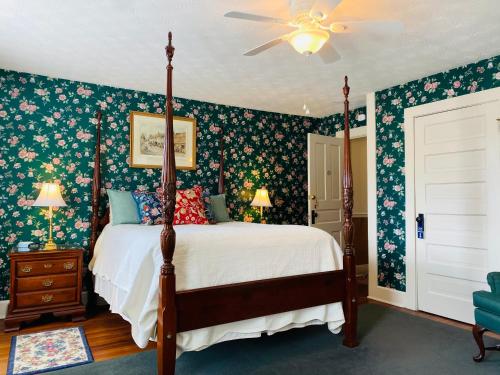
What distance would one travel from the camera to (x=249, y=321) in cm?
256

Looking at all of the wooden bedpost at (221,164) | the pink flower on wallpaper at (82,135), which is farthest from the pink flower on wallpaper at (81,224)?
the wooden bedpost at (221,164)

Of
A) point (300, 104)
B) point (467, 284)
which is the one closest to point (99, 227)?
point (300, 104)

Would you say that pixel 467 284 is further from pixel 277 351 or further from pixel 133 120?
pixel 133 120

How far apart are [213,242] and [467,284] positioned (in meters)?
2.54

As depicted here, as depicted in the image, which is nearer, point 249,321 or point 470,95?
point 249,321

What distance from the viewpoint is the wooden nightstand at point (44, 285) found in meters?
3.29

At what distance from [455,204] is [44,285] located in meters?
3.89

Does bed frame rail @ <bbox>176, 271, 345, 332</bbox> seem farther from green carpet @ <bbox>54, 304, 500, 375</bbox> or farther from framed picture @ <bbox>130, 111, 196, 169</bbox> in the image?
framed picture @ <bbox>130, 111, 196, 169</bbox>

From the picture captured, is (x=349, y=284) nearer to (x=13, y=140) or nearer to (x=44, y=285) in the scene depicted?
(x=44, y=285)

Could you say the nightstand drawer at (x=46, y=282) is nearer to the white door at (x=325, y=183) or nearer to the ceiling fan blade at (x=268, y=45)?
the ceiling fan blade at (x=268, y=45)

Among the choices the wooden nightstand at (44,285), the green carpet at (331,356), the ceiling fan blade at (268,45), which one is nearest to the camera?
the ceiling fan blade at (268,45)

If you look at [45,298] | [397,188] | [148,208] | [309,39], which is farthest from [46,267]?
[397,188]

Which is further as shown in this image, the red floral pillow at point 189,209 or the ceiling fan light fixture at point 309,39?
the red floral pillow at point 189,209

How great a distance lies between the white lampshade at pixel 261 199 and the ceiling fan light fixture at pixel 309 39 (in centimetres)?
267
